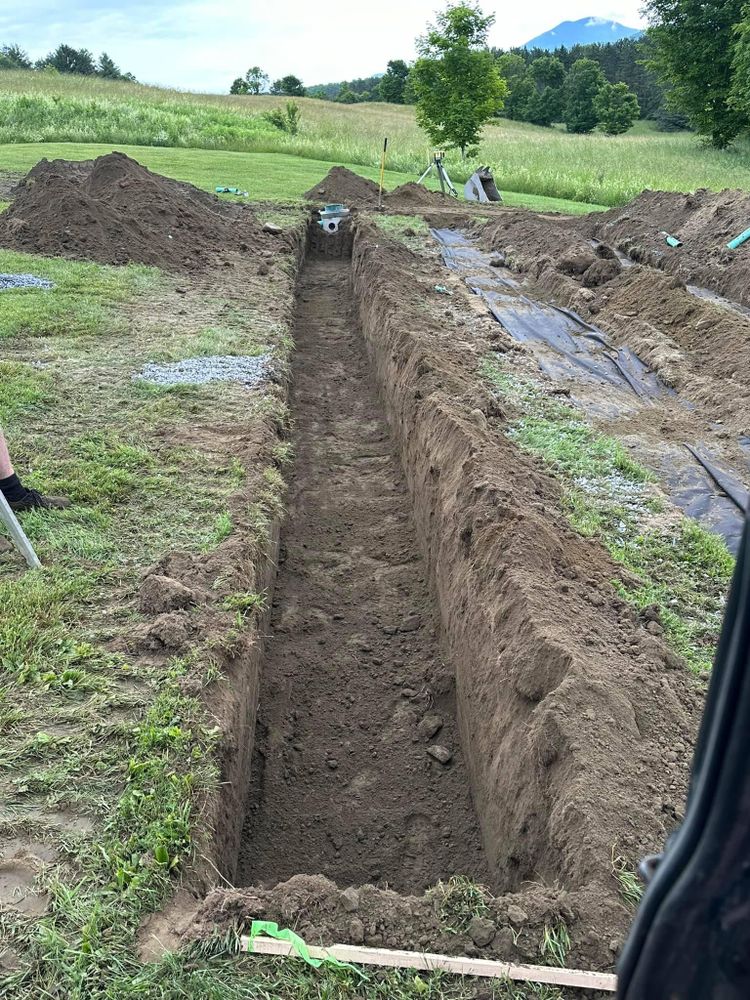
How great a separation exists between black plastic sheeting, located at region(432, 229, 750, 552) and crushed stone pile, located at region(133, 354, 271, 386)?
11.7ft

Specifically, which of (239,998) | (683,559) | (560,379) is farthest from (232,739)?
(560,379)

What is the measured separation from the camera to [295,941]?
2.35 meters

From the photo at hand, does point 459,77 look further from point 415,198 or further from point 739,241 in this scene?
point 739,241

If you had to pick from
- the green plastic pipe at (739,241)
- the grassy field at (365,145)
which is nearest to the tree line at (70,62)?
the grassy field at (365,145)

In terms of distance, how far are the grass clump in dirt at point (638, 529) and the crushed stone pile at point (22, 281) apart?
7.02 metres

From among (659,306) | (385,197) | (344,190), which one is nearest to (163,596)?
(659,306)

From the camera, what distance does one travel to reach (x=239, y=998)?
222 cm

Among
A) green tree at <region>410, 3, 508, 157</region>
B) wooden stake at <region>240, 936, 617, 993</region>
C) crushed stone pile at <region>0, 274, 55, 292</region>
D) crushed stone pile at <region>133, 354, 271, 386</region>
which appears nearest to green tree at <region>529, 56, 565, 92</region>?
green tree at <region>410, 3, 508, 157</region>

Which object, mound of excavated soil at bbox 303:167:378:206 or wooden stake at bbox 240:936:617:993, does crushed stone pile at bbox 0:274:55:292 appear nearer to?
wooden stake at bbox 240:936:617:993

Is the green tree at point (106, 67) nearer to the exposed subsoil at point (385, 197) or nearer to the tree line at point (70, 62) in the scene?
the tree line at point (70, 62)

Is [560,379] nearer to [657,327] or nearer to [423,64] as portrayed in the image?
[657,327]

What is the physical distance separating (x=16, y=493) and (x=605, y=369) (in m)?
6.99

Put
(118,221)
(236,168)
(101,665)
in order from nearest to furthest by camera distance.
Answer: (101,665)
(118,221)
(236,168)

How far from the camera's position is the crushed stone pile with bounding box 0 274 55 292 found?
9703mm
